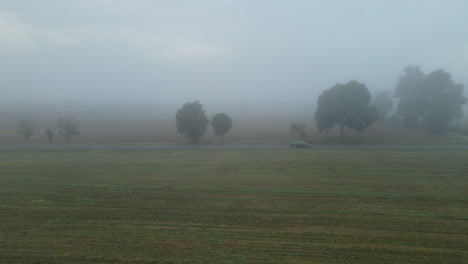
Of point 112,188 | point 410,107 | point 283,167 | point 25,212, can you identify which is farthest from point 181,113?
point 410,107

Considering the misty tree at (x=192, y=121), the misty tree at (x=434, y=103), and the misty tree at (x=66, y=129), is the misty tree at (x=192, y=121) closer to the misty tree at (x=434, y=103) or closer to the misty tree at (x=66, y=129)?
the misty tree at (x=66, y=129)

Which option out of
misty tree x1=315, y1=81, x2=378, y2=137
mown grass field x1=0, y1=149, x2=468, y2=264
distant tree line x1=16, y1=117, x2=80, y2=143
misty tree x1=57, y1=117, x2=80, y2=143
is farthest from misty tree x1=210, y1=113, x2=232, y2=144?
mown grass field x1=0, y1=149, x2=468, y2=264

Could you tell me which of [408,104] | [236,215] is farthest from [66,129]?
[408,104]

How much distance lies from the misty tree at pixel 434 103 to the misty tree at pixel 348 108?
14970 mm

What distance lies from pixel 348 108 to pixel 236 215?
37.6 m

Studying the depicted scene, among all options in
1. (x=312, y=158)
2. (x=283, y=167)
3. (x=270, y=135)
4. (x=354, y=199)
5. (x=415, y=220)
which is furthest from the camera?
(x=270, y=135)

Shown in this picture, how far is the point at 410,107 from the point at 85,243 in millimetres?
62485

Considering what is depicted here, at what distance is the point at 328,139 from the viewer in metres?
45.2

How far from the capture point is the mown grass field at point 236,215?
841 cm

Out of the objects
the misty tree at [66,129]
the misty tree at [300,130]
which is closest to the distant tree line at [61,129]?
the misty tree at [66,129]

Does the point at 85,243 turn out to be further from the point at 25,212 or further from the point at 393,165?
the point at 393,165

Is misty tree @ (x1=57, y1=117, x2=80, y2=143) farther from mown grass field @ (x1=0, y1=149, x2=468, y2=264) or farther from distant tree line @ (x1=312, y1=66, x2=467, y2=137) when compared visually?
distant tree line @ (x1=312, y1=66, x2=467, y2=137)

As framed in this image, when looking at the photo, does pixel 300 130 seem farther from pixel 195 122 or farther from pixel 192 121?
pixel 192 121

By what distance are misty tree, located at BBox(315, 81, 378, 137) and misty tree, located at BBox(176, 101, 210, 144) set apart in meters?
18.8
